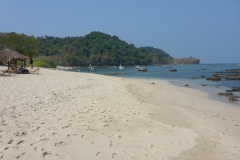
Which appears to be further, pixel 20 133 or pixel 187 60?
pixel 187 60

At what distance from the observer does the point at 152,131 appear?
18.2ft

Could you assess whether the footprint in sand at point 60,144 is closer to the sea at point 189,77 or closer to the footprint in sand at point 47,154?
the footprint in sand at point 47,154

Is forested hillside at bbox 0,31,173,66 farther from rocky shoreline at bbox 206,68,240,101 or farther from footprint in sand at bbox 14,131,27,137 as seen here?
footprint in sand at bbox 14,131,27,137

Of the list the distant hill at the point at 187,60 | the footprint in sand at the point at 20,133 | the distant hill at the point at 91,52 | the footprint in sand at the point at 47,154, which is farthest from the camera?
the distant hill at the point at 187,60

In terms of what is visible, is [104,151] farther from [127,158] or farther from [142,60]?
[142,60]

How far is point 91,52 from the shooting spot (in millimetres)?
126188

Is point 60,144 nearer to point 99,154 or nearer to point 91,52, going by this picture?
point 99,154

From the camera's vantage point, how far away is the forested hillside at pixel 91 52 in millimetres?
98562

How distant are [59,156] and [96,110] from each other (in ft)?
11.9

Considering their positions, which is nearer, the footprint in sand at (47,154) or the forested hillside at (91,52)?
the footprint in sand at (47,154)

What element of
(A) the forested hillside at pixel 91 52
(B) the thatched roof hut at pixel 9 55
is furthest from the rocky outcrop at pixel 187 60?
(B) the thatched roof hut at pixel 9 55

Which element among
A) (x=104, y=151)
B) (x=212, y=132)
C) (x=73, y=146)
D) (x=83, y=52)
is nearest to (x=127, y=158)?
(x=104, y=151)

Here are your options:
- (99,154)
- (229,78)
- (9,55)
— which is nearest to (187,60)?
(229,78)

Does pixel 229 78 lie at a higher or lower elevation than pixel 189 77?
higher
